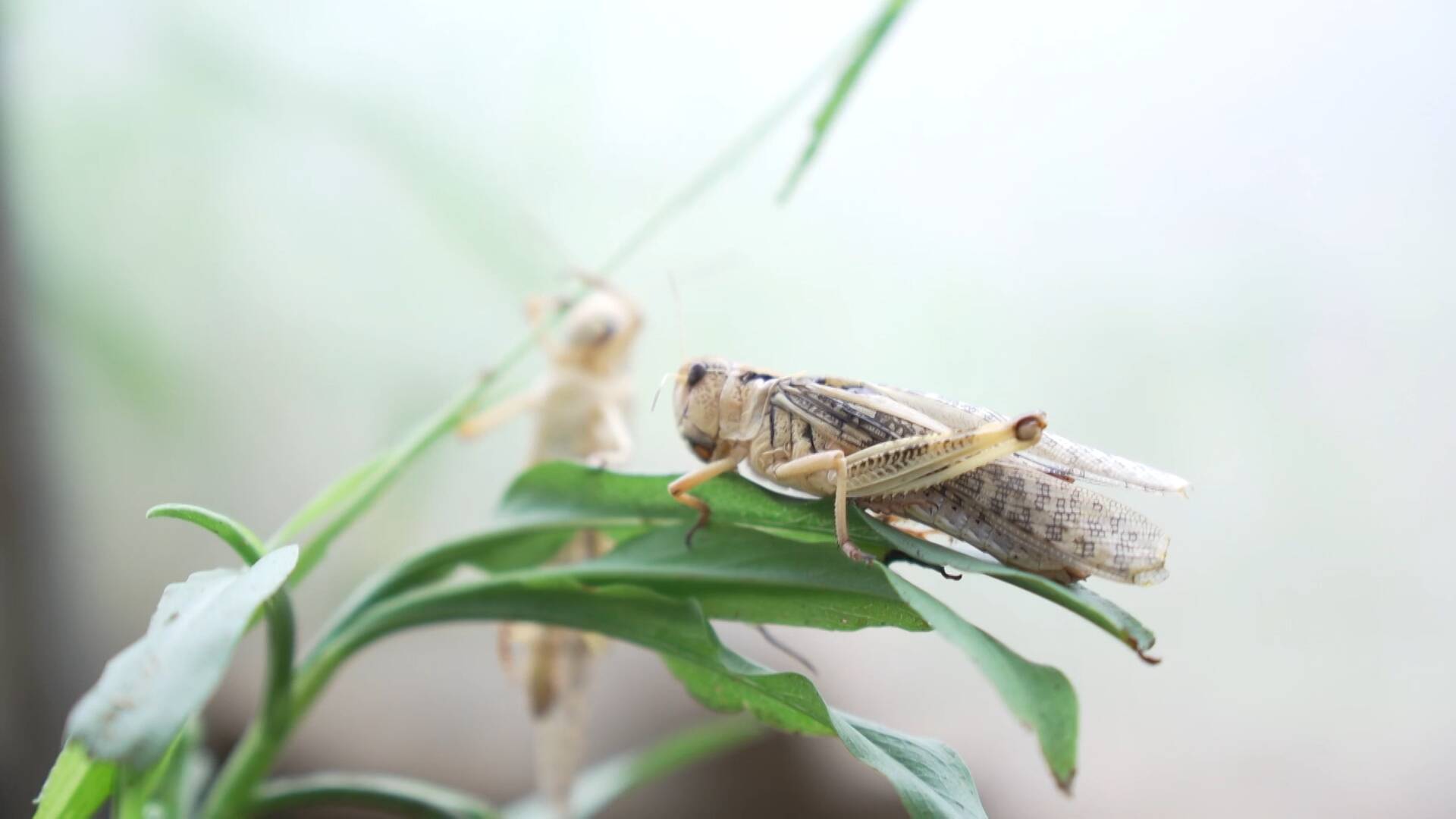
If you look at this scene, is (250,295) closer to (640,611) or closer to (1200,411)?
(640,611)

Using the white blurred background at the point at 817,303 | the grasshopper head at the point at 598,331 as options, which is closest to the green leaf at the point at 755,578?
the grasshopper head at the point at 598,331

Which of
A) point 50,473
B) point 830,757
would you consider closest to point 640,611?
point 830,757

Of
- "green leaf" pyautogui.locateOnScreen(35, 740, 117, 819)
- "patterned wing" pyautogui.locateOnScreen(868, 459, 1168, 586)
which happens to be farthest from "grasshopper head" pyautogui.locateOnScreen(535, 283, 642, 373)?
"green leaf" pyautogui.locateOnScreen(35, 740, 117, 819)

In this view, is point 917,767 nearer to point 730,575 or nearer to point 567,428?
point 730,575

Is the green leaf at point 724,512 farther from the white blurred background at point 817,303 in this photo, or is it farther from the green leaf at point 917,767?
the white blurred background at point 817,303

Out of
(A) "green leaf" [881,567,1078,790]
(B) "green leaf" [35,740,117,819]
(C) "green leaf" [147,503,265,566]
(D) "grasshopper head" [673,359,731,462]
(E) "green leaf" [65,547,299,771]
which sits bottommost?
Result: (A) "green leaf" [881,567,1078,790]

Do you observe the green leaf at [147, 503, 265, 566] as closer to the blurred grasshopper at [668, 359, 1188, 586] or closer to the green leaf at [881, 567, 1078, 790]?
the blurred grasshopper at [668, 359, 1188, 586]

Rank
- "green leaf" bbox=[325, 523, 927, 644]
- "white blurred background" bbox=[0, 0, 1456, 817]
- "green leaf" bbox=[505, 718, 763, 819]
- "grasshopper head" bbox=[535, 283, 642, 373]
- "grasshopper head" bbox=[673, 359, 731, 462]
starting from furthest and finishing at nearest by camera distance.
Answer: "white blurred background" bbox=[0, 0, 1456, 817]
"grasshopper head" bbox=[535, 283, 642, 373]
"green leaf" bbox=[505, 718, 763, 819]
"grasshopper head" bbox=[673, 359, 731, 462]
"green leaf" bbox=[325, 523, 927, 644]

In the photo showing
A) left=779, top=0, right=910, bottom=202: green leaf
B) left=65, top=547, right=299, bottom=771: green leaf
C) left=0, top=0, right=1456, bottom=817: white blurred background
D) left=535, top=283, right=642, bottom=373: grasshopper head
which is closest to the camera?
left=65, top=547, right=299, bottom=771: green leaf
